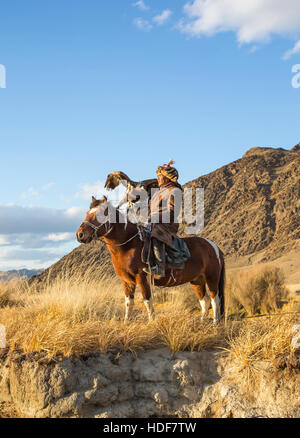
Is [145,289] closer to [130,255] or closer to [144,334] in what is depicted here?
[130,255]

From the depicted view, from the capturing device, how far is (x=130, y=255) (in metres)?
7.15

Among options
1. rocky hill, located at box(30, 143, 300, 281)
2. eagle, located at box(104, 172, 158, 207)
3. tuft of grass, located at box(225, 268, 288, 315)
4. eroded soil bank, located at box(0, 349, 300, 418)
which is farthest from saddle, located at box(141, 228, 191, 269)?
rocky hill, located at box(30, 143, 300, 281)

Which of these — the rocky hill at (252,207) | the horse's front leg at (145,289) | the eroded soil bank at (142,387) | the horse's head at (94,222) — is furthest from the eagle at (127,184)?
the rocky hill at (252,207)

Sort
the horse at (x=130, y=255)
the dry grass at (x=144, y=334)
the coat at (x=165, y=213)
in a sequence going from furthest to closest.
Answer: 1. the coat at (x=165, y=213)
2. the horse at (x=130, y=255)
3. the dry grass at (x=144, y=334)

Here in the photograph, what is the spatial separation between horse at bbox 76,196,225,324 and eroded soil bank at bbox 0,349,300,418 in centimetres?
122

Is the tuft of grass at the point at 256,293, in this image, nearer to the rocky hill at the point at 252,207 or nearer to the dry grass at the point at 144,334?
the dry grass at the point at 144,334

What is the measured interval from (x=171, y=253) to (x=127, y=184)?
51.6 inches

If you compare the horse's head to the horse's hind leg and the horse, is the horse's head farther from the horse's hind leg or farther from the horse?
the horse's hind leg

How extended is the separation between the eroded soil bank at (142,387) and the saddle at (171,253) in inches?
60.2

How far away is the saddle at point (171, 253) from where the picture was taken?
283 inches

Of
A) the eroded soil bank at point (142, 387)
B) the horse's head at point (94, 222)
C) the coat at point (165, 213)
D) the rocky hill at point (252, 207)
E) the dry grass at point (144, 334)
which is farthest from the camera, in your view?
the rocky hill at point (252, 207)

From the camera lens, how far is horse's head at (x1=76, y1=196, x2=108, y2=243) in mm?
6707
